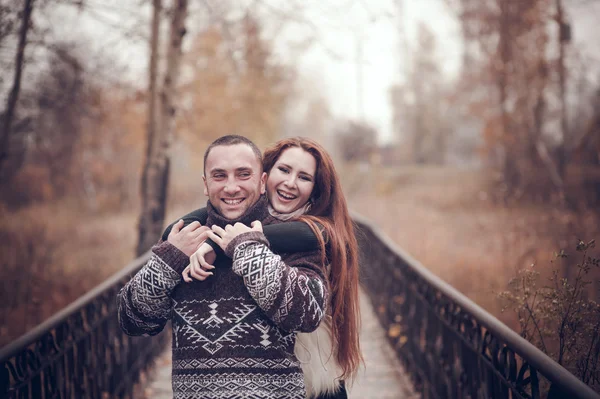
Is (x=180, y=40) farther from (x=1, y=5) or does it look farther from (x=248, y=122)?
(x=248, y=122)

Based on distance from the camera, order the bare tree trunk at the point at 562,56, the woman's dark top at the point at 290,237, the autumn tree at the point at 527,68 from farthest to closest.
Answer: the autumn tree at the point at 527,68 < the bare tree trunk at the point at 562,56 < the woman's dark top at the point at 290,237

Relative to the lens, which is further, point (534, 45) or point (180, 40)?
point (534, 45)

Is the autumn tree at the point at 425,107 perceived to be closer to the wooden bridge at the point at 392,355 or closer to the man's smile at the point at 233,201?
the wooden bridge at the point at 392,355

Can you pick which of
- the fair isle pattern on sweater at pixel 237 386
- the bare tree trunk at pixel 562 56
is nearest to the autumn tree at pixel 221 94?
the bare tree trunk at pixel 562 56

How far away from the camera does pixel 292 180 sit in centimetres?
247

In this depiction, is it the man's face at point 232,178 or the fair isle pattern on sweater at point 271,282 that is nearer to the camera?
the fair isle pattern on sweater at point 271,282

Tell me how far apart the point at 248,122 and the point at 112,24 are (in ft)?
46.5

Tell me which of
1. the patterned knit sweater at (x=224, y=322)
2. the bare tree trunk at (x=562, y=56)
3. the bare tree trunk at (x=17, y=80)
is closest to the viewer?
the patterned knit sweater at (x=224, y=322)

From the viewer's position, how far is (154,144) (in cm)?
A: 727

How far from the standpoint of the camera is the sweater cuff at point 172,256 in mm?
2061

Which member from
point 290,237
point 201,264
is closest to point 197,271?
point 201,264

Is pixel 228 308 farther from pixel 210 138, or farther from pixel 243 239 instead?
pixel 210 138

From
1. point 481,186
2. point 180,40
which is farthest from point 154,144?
point 481,186

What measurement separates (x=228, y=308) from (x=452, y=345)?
2274mm
